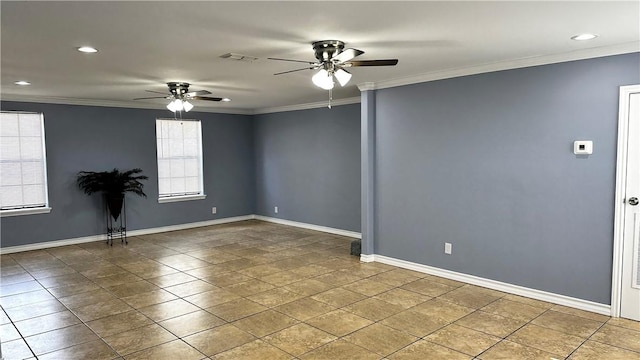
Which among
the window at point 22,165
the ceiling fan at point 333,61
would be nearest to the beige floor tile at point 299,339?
the ceiling fan at point 333,61

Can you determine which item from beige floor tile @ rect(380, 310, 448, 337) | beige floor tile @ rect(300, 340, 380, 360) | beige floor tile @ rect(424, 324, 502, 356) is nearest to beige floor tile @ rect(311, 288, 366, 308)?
beige floor tile @ rect(380, 310, 448, 337)

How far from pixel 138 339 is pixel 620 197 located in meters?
4.13

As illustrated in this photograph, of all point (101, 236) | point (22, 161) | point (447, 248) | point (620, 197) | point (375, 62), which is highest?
point (375, 62)

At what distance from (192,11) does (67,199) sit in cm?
548

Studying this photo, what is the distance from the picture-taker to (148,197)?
7605mm

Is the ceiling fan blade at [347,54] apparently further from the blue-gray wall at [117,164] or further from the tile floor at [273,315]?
the blue-gray wall at [117,164]

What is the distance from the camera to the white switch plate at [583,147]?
3.74 m

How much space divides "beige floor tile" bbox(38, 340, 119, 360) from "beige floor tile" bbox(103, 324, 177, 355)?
6 cm

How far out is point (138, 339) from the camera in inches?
132

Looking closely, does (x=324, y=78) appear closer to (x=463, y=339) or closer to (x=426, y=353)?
(x=426, y=353)

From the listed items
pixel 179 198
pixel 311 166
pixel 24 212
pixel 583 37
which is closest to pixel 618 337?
pixel 583 37

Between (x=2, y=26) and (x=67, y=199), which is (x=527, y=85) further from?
(x=67, y=199)

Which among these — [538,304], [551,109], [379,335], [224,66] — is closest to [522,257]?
[538,304]

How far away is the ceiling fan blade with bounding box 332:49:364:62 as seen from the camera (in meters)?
3.20
